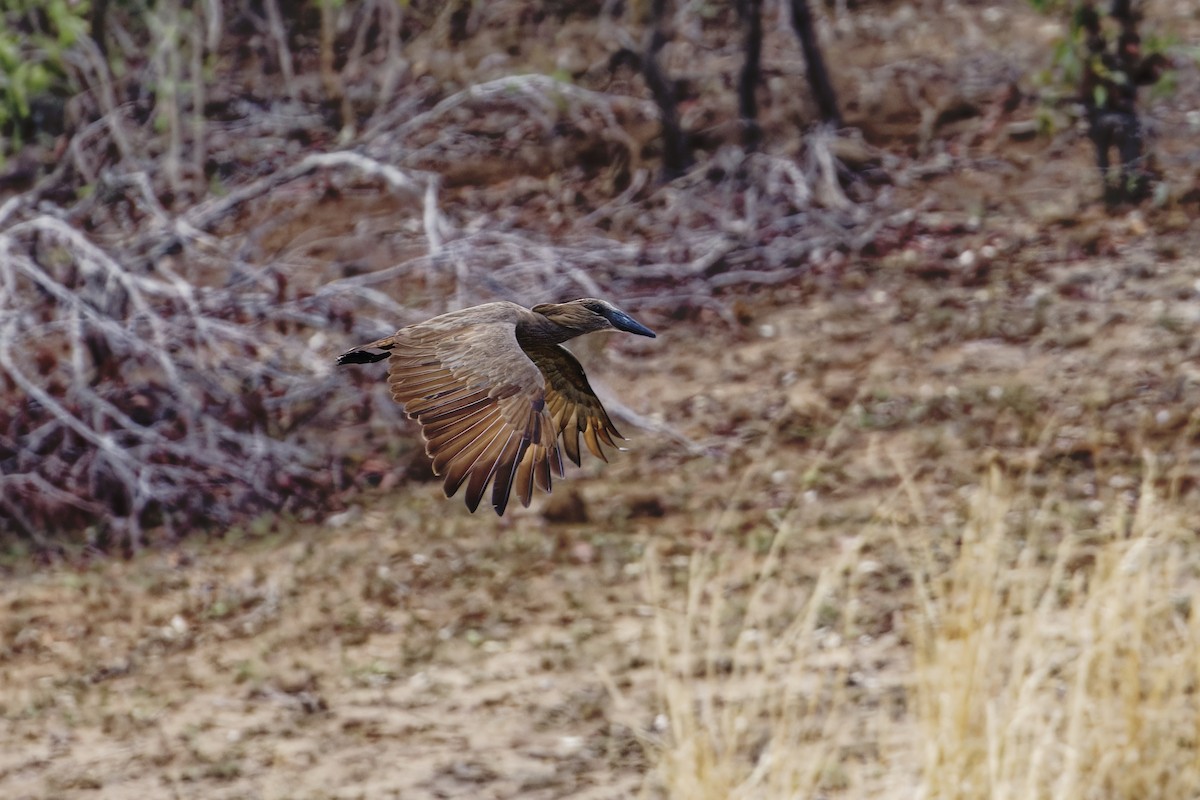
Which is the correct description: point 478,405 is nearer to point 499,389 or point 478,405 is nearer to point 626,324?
point 499,389

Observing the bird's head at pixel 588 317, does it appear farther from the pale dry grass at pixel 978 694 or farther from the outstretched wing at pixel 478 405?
the pale dry grass at pixel 978 694

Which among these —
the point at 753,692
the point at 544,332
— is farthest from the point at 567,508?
the point at 544,332

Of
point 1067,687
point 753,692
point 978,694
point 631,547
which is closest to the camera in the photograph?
point 978,694

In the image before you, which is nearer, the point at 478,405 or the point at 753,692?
the point at 478,405

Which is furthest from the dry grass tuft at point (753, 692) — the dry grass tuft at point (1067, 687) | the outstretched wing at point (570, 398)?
the outstretched wing at point (570, 398)

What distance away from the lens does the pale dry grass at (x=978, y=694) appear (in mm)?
3350

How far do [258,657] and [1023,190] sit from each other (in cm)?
437

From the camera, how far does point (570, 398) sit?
7.15 feet

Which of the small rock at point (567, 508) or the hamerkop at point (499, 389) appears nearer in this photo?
the hamerkop at point (499, 389)

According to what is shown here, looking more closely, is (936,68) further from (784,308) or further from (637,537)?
(637,537)

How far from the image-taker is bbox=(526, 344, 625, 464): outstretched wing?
2123 mm

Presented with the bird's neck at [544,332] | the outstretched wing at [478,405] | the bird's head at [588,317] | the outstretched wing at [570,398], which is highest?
the bird's head at [588,317]

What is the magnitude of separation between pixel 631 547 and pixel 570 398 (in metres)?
4.10

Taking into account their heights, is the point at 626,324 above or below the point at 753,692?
above
